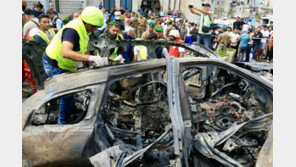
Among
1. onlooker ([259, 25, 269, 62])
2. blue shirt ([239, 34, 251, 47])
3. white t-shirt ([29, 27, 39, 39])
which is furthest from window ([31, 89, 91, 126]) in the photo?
onlooker ([259, 25, 269, 62])

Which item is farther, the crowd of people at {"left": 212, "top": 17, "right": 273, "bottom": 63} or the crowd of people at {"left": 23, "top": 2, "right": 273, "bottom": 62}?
the crowd of people at {"left": 212, "top": 17, "right": 273, "bottom": 63}

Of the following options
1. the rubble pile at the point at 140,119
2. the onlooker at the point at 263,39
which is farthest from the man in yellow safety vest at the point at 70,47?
the onlooker at the point at 263,39

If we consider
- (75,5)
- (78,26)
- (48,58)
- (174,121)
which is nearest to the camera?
(174,121)

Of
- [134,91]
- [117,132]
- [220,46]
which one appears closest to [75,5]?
[220,46]

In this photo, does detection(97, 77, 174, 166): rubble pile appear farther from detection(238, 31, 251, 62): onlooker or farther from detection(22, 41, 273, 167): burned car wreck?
detection(238, 31, 251, 62): onlooker

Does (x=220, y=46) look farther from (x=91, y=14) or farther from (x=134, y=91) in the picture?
(x=91, y=14)

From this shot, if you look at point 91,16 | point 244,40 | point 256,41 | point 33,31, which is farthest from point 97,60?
point 256,41

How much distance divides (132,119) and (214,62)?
1.51 meters

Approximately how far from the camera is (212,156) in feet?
6.69

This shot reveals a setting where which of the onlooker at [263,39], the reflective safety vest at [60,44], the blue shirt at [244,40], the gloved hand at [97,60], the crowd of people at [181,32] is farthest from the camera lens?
the onlooker at [263,39]

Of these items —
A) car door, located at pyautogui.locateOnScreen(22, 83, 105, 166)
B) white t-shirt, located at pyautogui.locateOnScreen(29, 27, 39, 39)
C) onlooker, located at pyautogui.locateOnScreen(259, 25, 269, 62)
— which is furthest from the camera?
onlooker, located at pyautogui.locateOnScreen(259, 25, 269, 62)

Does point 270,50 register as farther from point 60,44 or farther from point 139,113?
point 60,44

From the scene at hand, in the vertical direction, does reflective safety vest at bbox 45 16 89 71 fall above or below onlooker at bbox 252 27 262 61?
below

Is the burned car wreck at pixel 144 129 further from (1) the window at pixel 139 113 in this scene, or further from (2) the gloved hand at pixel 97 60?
(2) the gloved hand at pixel 97 60
